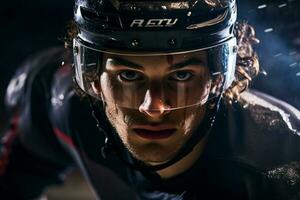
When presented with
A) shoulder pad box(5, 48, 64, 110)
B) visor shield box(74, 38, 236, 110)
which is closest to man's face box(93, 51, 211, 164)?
visor shield box(74, 38, 236, 110)

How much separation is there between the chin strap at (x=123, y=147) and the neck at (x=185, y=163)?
2 centimetres

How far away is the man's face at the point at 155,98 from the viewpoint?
979mm

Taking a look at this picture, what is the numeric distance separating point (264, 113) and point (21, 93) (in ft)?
1.98

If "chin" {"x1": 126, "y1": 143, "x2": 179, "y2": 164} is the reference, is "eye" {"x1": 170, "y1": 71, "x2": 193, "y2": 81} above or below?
above

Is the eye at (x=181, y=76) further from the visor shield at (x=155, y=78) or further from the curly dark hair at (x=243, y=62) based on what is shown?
the curly dark hair at (x=243, y=62)

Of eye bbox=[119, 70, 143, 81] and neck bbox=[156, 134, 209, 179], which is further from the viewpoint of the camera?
neck bbox=[156, 134, 209, 179]

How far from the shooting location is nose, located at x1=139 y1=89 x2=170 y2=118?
0.98 m

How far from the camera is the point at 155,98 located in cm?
98

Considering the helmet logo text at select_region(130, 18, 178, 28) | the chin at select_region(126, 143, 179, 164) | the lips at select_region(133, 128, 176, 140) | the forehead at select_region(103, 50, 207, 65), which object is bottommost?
the chin at select_region(126, 143, 179, 164)

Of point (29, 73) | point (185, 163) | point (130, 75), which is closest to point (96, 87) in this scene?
point (130, 75)

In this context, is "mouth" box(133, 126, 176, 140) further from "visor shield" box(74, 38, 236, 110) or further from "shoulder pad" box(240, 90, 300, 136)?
"shoulder pad" box(240, 90, 300, 136)

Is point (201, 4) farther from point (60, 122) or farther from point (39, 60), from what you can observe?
point (39, 60)

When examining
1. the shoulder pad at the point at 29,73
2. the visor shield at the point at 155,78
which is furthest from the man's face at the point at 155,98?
the shoulder pad at the point at 29,73

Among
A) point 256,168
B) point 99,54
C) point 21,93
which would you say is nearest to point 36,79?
point 21,93
